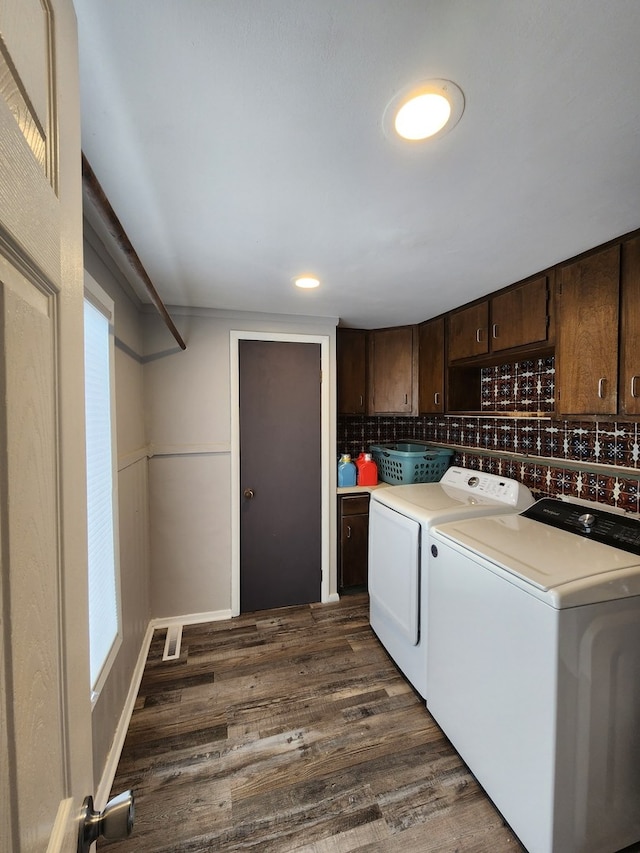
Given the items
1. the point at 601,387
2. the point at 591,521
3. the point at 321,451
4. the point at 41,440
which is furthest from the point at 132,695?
the point at 601,387

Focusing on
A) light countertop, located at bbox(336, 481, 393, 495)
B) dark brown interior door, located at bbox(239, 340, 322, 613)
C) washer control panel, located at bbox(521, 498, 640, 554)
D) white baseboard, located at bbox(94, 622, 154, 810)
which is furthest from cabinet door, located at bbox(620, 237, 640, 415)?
white baseboard, located at bbox(94, 622, 154, 810)

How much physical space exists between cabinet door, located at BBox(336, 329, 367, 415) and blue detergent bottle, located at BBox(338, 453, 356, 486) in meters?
0.42

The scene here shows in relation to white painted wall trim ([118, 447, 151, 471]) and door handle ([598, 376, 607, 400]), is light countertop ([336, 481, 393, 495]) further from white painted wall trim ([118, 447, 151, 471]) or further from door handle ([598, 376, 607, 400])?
door handle ([598, 376, 607, 400])

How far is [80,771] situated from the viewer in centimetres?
51

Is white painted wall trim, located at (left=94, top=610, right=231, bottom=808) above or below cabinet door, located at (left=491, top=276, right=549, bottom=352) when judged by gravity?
below

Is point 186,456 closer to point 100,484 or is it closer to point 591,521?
point 100,484

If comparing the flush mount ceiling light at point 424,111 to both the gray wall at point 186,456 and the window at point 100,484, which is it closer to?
the window at point 100,484

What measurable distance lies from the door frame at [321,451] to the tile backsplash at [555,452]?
1.06 m

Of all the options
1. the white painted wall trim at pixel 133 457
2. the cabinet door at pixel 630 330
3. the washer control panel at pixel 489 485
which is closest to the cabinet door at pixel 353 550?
the washer control panel at pixel 489 485

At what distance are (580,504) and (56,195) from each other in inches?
91.2

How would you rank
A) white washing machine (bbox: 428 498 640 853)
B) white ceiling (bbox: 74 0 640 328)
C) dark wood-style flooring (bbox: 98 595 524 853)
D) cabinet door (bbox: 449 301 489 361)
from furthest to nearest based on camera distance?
cabinet door (bbox: 449 301 489 361)
dark wood-style flooring (bbox: 98 595 524 853)
white washing machine (bbox: 428 498 640 853)
white ceiling (bbox: 74 0 640 328)

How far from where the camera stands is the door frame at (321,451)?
253 cm

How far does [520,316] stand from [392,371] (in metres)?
1.15

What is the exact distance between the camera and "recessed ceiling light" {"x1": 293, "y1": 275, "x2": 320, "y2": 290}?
1868mm
